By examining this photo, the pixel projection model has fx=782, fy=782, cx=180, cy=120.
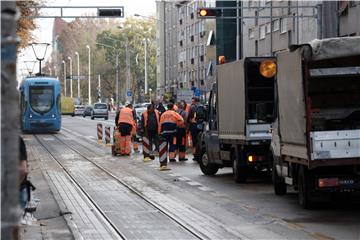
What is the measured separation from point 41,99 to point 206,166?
27.5 meters

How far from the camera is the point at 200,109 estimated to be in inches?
985

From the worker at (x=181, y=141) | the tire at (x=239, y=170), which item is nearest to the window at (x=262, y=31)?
the worker at (x=181, y=141)

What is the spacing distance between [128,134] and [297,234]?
17.0 m

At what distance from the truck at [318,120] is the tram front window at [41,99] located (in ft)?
106

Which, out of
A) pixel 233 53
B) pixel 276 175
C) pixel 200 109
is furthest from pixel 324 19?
pixel 233 53

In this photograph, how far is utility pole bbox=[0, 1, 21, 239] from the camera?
13.3ft

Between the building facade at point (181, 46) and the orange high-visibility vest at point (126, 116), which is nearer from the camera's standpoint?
the orange high-visibility vest at point (126, 116)

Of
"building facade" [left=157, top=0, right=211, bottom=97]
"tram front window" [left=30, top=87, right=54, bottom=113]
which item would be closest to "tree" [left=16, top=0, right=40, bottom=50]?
"tram front window" [left=30, top=87, right=54, bottom=113]

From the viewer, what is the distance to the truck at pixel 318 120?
12.2 meters

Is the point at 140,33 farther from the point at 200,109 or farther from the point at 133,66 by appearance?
the point at 200,109

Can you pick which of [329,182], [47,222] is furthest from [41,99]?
[329,182]

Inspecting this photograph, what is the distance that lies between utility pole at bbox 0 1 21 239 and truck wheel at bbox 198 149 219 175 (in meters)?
15.6

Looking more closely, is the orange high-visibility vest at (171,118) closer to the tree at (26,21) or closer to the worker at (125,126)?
the worker at (125,126)

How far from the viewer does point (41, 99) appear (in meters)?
45.8
